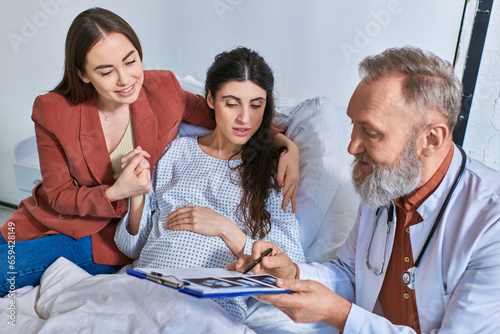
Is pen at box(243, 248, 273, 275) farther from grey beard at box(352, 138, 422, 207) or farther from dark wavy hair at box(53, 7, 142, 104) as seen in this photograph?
dark wavy hair at box(53, 7, 142, 104)

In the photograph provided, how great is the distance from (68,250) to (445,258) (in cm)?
136

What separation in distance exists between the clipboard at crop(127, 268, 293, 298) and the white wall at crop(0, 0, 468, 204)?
1.26 m

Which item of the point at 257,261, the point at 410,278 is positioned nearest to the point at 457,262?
the point at 410,278

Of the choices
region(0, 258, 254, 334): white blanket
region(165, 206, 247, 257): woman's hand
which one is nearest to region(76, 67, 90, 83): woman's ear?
region(165, 206, 247, 257): woman's hand

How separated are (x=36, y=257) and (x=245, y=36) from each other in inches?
53.9

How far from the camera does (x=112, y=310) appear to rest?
4.53 ft

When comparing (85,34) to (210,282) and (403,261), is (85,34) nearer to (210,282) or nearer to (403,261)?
(210,282)

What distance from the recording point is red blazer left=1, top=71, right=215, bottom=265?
173 centimetres

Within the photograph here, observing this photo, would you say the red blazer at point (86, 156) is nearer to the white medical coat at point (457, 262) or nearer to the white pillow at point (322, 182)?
the white pillow at point (322, 182)

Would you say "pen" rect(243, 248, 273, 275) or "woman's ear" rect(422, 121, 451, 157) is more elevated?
"woman's ear" rect(422, 121, 451, 157)

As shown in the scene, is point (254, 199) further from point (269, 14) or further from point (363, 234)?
point (269, 14)

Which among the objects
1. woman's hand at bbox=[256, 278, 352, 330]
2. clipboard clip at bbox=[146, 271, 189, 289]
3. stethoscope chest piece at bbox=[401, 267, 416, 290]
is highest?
clipboard clip at bbox=[146, 271, 189, 289]

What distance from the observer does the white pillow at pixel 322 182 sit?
179 cm

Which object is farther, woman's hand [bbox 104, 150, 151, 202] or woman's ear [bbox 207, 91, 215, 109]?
woman's ear [bbox 207, 91, 215, 109]
